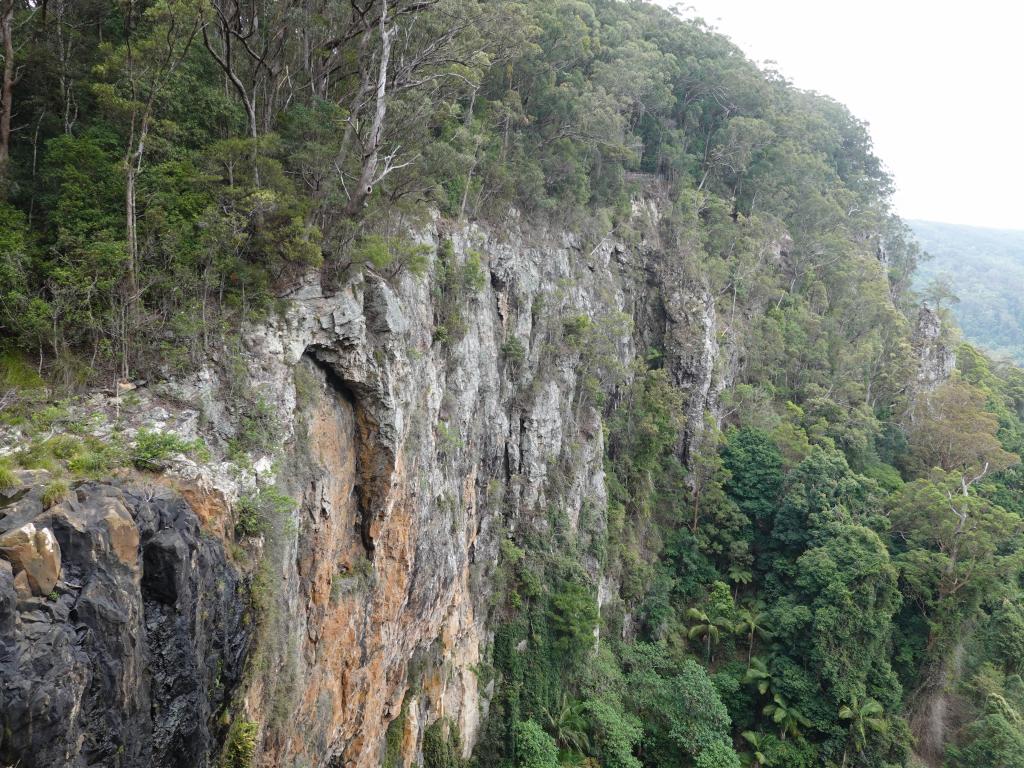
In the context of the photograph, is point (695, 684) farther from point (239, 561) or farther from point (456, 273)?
point (239, 561)

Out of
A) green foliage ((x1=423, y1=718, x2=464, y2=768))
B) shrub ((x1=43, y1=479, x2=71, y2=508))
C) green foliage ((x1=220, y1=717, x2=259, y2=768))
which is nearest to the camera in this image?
shrub ((x1=43, y1=479, x2=71, y2=508))

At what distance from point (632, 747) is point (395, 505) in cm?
1570

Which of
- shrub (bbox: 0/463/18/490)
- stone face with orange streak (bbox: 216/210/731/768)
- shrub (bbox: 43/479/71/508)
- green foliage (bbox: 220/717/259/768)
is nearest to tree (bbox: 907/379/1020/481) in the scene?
stone face with orange streak (bbox: 216/210/731/768)

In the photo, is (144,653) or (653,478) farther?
(653,478)

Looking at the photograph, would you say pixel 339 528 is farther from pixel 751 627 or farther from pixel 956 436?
pixel 956 436

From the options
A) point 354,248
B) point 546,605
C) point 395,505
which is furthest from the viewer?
point 546,605

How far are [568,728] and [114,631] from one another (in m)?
18.8

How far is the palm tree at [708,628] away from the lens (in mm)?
25656

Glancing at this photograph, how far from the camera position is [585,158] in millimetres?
27500

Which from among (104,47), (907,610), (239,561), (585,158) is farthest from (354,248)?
(907,610)

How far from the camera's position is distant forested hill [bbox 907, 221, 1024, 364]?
3762 inches

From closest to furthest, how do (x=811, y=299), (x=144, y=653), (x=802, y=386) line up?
(x=144, y=653)
(x=802, y=386)
(x=811, y=299)

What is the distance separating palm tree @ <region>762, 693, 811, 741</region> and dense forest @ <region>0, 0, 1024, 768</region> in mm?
108

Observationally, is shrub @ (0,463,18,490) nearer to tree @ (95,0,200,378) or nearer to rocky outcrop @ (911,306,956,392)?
tree @ (95,0,200,378)
